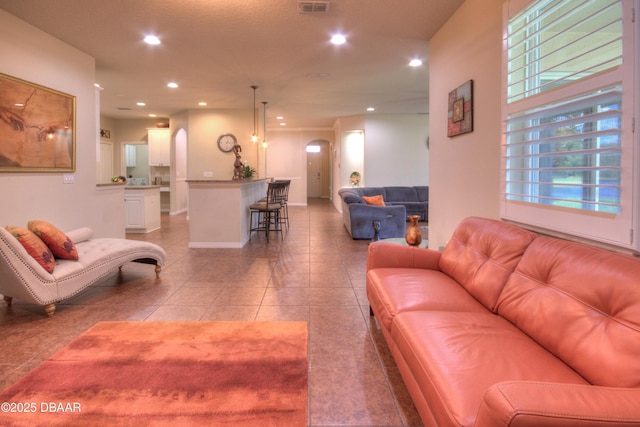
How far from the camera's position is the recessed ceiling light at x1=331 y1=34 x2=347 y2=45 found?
4027 millimetres

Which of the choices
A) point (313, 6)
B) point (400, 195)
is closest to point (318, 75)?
point (313, 6)

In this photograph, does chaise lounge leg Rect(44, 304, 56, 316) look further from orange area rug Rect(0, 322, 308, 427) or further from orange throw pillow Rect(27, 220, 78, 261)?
orange area rug Rect(0, 322, 308, 427)

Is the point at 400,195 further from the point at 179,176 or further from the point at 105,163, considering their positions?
the point at 105,163

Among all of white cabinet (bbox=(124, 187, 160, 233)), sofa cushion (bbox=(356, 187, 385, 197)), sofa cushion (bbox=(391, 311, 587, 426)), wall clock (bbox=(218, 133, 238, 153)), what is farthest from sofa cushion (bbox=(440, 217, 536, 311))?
wall clock (bbox=(218, 133, 238, 153))

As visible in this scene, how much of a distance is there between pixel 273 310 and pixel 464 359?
198cm

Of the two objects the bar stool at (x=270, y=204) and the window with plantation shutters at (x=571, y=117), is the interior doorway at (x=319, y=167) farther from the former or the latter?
the window with plantation shutters at (x=571, y=117)

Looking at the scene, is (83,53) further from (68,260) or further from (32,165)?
(68,260)

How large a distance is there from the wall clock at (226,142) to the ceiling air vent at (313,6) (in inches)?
217

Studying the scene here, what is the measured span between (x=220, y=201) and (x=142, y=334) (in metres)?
3.30

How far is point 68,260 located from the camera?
3262mm

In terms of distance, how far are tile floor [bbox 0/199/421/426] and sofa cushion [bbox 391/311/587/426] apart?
0.39 metres

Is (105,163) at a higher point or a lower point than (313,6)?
lower

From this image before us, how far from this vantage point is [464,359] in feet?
4.54

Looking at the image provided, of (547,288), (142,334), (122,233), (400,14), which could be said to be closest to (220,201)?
(122,233)
